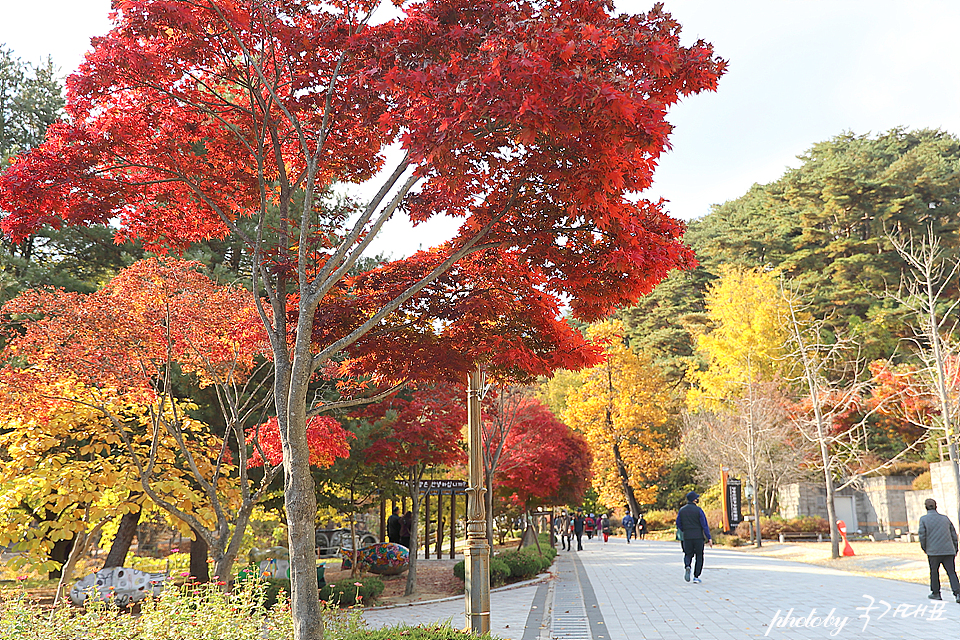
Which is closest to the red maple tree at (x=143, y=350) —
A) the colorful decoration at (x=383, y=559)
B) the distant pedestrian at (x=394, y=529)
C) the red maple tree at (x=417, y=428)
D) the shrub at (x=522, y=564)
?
the red maple tree at (x=417, y=428)

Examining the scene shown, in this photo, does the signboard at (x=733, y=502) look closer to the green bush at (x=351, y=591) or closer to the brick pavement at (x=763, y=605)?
the brick pavement at (x=763, y=605)

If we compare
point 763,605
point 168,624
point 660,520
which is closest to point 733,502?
point 660,520

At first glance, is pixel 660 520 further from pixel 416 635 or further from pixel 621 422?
pixel 416 635

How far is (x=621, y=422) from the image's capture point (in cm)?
3450

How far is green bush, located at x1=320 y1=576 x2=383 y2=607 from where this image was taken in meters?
11.5

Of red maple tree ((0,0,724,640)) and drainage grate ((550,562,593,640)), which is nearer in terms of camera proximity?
red maple tree ((0,0,724,640))

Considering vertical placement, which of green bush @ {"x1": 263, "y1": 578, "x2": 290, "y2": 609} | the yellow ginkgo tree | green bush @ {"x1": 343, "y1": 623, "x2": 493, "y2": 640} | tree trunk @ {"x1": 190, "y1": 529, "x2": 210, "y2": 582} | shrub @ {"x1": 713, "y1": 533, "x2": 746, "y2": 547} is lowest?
shrub @ {"x1": 713, "y1": 533, "x2": 746, "y2": 547}

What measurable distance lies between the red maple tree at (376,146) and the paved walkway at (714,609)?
4482mm

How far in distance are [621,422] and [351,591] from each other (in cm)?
2443

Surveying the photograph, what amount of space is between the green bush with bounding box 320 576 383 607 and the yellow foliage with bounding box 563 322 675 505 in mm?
23193

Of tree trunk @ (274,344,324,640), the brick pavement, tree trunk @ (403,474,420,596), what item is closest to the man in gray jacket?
the brick pavement

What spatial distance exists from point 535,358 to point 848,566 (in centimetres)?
1495

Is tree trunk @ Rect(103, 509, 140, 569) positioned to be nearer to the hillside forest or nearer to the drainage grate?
the hillside forest

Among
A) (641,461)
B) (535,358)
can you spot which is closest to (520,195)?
(535,358)
